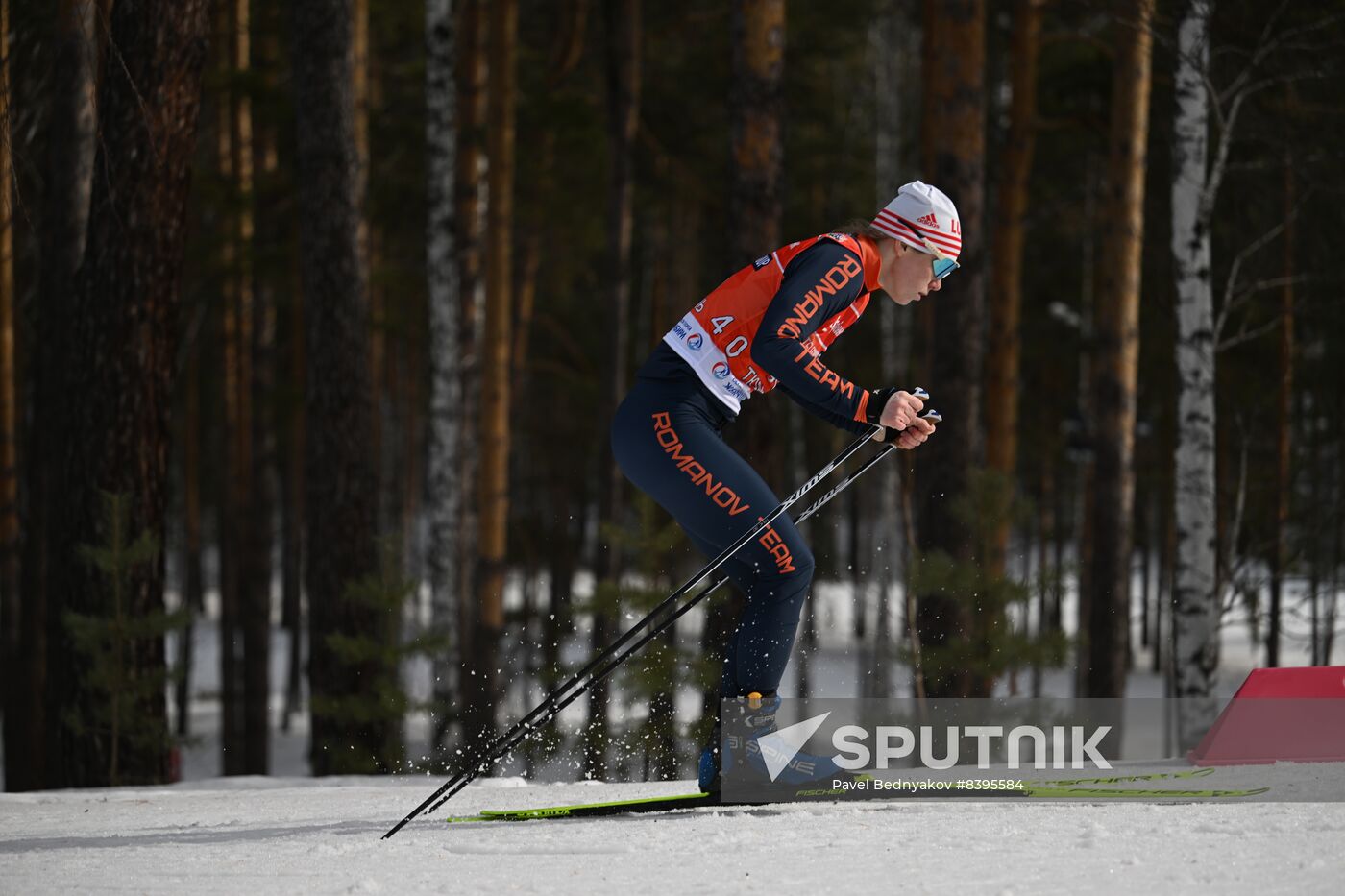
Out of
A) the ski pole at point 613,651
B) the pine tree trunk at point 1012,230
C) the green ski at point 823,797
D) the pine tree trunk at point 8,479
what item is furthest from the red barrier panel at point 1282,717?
the pine tree trunk at point 8,479

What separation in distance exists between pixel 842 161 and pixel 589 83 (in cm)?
538

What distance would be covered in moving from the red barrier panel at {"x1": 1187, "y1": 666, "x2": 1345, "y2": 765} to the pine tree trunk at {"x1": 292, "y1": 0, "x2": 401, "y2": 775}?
5822mm

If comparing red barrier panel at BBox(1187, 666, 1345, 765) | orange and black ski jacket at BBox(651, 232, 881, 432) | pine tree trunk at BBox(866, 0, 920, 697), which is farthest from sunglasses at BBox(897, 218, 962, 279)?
pine tree trunk at BBox(866, 0, 920, 697)

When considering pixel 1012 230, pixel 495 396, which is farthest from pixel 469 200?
pixel 1012 230

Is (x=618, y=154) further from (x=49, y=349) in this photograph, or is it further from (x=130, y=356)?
(x=130, y=356)

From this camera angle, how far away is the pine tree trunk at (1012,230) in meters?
13.2

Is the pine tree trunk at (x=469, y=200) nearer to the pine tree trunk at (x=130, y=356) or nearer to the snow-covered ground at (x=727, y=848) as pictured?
the pine tree trunk at (x=130, y=356)

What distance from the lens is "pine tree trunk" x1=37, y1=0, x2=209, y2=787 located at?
24.3 feet

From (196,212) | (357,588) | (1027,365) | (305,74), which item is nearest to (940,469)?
(357,588)

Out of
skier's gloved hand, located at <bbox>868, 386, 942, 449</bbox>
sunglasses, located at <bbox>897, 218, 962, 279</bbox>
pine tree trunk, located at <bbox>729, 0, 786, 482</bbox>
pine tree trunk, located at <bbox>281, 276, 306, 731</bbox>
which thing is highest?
pine tree trunk, located at <bbox>729, 0, 786, 482</bbox>

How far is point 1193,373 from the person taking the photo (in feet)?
28.7

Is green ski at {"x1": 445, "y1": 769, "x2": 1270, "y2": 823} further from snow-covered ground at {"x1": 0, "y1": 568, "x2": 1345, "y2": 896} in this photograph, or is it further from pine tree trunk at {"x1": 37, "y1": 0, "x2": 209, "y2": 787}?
pine tree trunk at {"x1": 37, "y1": 0, "x2": 209, "y2": 787}

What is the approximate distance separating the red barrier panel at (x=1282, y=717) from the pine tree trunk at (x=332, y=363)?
5.82m

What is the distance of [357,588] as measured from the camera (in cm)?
845
